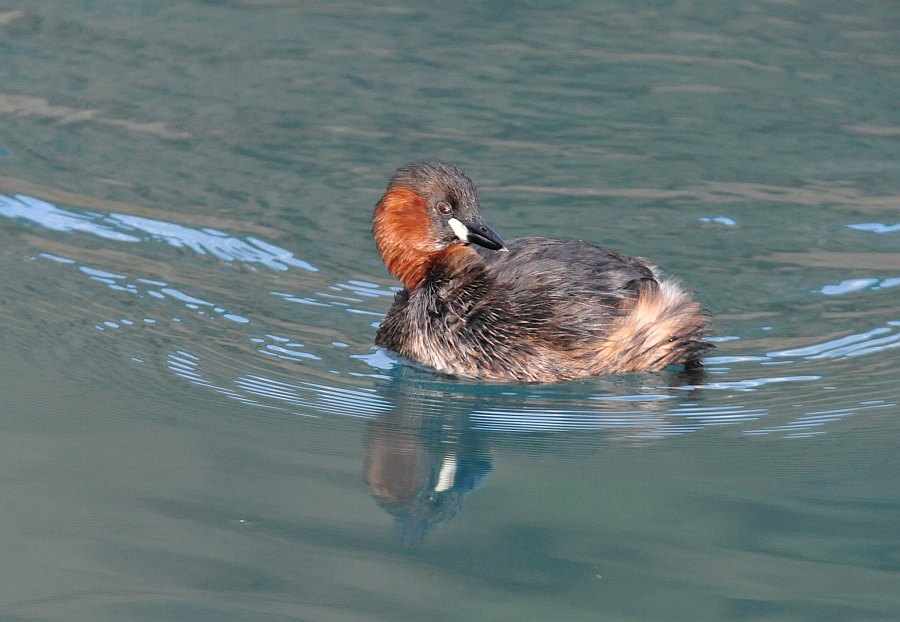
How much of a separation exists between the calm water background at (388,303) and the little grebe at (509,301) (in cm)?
14

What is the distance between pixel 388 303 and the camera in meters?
7.32

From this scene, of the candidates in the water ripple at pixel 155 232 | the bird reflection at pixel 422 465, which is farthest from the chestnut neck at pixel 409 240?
the water ripple at pixel 155 232

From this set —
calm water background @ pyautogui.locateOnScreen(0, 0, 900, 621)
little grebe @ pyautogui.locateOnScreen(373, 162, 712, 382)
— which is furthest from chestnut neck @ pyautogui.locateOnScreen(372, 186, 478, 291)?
calm water background @ pyautogui.locateOnScreen(0, 0, 900, 621)

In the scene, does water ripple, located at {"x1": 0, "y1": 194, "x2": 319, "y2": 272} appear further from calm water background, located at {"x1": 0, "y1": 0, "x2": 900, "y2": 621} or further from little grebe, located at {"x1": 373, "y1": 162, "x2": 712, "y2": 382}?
little grebe, located at {"x1": 373, "y1": 162, "x2": 712, "y2": 382}

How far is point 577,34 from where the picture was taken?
1204 centimetres

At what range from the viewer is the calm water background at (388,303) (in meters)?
4.14

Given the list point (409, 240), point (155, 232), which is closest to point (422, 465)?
point (409, 240)

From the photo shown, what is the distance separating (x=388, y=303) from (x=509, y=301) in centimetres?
128

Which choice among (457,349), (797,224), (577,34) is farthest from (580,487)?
(577,34)

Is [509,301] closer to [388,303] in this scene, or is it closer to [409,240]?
[409,240]

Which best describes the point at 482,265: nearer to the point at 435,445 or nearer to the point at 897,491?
the point at 435,445

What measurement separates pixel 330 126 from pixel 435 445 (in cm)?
509

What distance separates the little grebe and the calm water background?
0.14 metres

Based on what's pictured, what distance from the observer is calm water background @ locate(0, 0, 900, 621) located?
4145 mm
